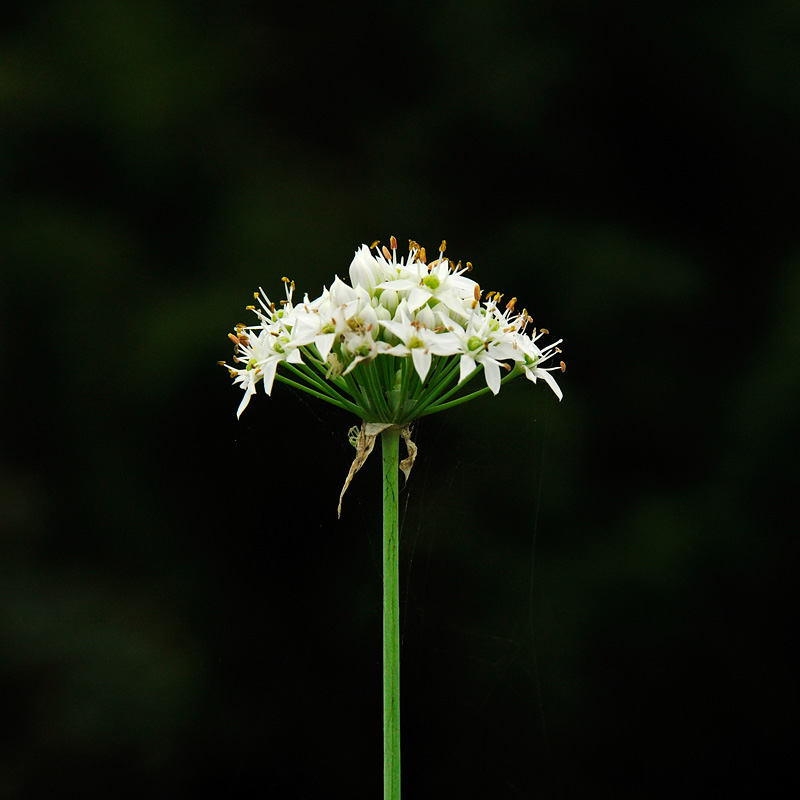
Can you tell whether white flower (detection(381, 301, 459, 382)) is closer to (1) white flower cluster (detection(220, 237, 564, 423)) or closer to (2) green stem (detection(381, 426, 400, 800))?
(1) white flower cluster (detection(220, 237, 564, 423))

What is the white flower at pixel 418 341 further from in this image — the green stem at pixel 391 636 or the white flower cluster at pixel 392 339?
the green stem at pixel 391 636

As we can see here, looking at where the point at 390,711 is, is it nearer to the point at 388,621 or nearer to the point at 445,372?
the point at 388,621

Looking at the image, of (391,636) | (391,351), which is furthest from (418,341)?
(391,636)

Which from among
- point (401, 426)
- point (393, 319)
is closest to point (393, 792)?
point (401, 426)

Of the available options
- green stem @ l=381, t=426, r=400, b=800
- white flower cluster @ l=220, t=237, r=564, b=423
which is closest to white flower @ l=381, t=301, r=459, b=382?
white flower cluster @ l=220, t=237, r=564, b=423

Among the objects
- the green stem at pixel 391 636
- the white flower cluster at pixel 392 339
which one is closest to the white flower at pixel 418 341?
the white flower cluster at pixel 392 339
